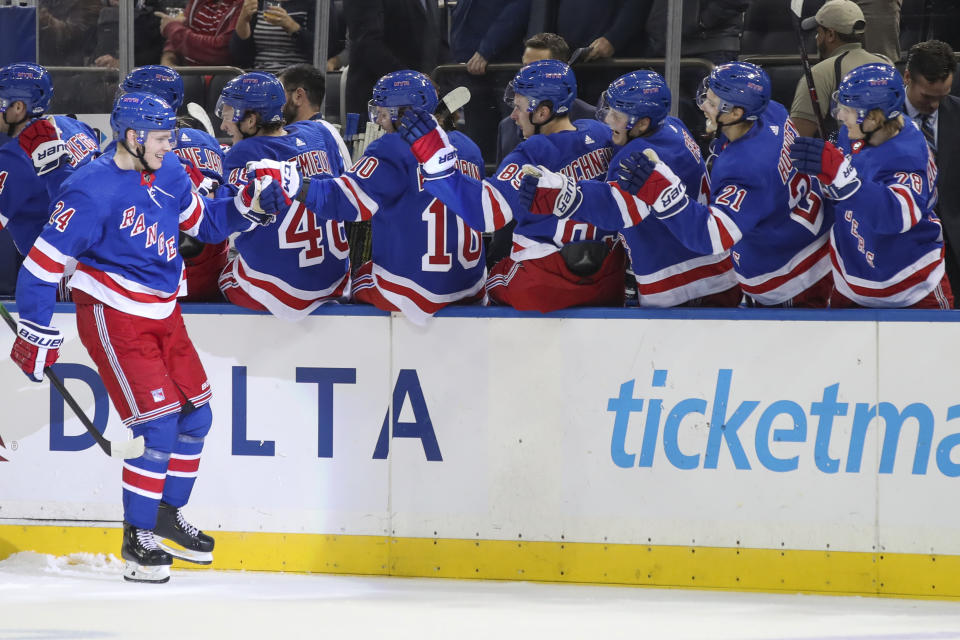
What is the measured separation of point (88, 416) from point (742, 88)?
2.62m

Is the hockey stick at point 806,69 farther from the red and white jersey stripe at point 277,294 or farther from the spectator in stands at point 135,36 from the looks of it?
the spectator in stands at point 135,36

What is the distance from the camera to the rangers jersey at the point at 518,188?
163 inches

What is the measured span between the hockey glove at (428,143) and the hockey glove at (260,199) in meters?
0.46

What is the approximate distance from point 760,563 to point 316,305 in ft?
5.92

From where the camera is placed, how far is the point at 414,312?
4324 millimetres

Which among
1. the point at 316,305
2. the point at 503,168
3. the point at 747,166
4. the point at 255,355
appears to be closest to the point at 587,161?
the point at 503,168

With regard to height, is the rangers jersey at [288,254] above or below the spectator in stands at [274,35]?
below

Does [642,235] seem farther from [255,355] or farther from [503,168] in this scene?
[255,355]

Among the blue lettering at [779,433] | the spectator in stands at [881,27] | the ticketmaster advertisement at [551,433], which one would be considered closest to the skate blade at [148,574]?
the ticketmaster advertisement at [551,433]

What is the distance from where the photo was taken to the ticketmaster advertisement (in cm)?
405

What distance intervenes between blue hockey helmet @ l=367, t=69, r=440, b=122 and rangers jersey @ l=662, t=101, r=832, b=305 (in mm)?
940

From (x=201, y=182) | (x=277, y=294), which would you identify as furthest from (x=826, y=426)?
(x=201, y=182)

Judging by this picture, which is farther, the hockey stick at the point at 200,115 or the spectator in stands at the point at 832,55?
the hockey stick at the point at 200,115

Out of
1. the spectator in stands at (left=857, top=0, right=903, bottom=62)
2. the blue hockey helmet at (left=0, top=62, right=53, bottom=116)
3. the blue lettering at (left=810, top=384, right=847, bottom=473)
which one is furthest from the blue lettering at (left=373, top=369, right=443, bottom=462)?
the spectator in stands at (left=857, top=0, right=903, bottom=62)
